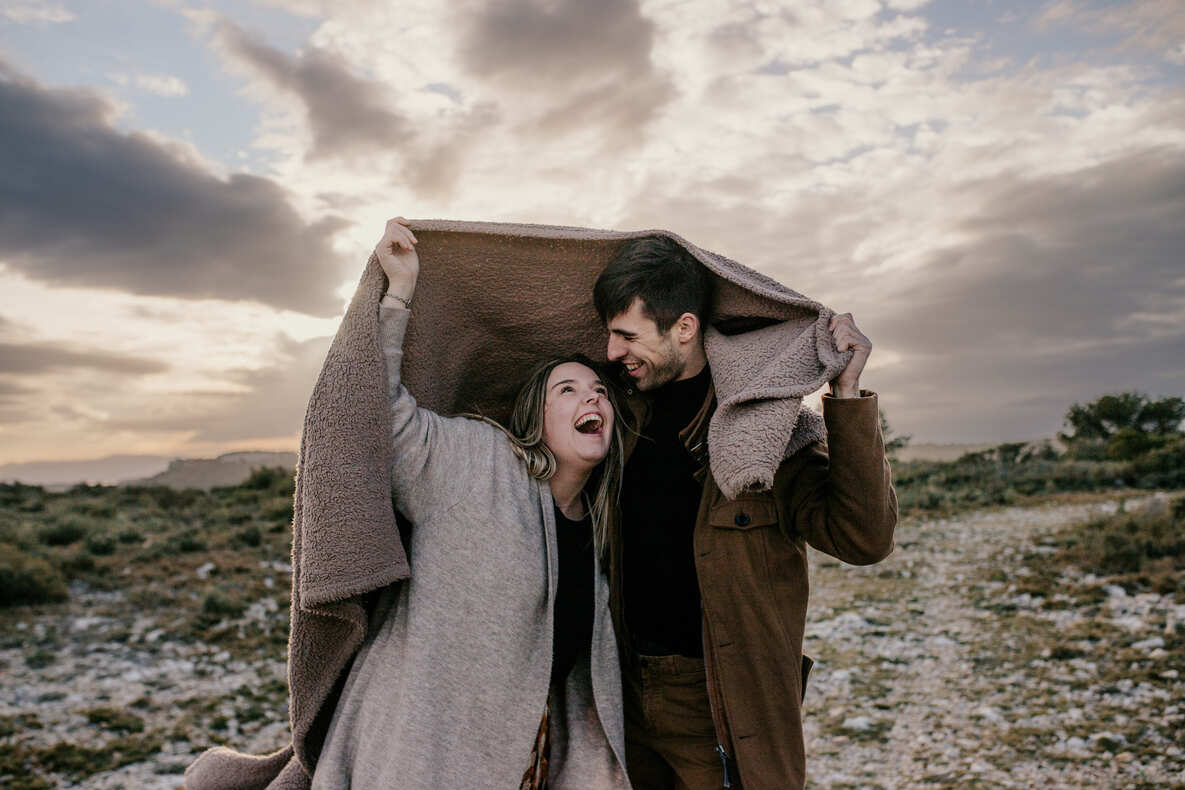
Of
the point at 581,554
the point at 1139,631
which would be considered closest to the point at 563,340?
the point at 581,554

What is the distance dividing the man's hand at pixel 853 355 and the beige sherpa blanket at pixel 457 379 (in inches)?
1.3

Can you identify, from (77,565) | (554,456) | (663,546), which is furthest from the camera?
(77,565)

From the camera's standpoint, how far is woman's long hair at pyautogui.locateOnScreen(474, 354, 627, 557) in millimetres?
2834

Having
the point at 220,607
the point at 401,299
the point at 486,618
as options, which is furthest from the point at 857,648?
the point at 401,299

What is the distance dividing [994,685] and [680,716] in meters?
5.09

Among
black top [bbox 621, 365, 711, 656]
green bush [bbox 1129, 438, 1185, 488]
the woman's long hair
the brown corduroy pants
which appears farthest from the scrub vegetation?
green bush [bbox 1129, 438, 1185, 488]

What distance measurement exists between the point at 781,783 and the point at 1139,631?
6451 millimetres

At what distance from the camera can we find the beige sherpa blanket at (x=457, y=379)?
246cm

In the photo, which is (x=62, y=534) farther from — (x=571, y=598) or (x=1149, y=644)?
(x=1149, y=644)

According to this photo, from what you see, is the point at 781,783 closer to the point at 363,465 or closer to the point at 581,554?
the point at 581,554

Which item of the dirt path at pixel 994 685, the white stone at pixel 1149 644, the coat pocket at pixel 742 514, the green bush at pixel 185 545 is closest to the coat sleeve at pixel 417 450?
the coat pocket at pixel 742 514

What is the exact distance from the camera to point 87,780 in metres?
5.43

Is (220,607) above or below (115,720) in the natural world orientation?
above

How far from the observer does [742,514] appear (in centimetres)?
280
